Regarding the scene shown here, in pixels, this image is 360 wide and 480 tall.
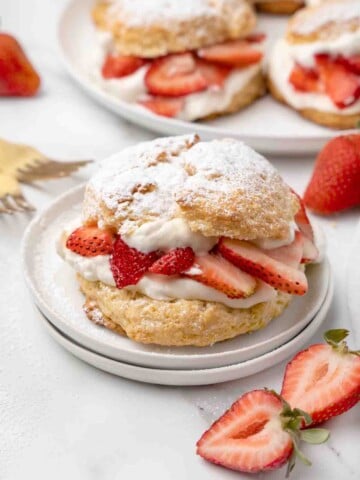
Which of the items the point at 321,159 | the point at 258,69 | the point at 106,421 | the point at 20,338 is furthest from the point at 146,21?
the point at 106,421

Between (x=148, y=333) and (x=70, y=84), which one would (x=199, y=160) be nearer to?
(x=148, y=333)

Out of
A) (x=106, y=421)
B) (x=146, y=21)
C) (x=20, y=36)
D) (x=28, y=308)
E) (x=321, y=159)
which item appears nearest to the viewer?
(x=106, y=421)

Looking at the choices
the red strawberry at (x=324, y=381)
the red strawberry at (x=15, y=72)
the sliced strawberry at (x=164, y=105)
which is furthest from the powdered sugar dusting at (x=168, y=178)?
the red strawberry at (x=15, y=72)

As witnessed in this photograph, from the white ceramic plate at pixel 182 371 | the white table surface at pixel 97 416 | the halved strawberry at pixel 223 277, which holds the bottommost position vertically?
the white table surface at pixel 97 416

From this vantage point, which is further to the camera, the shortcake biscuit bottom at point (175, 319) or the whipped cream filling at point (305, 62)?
the whipped cream filling at point (305, 62)

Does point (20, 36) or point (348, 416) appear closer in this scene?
point (348, 416)

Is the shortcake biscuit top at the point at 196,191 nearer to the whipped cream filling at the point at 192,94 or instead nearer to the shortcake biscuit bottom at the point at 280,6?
the whipped cream filling at the point at 192,94
